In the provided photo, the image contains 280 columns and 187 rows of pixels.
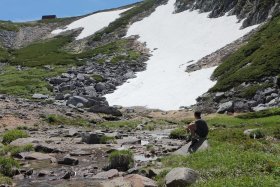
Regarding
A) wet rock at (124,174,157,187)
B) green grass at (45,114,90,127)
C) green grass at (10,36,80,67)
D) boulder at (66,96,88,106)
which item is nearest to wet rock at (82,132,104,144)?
wet rock at (124,174,157,187)

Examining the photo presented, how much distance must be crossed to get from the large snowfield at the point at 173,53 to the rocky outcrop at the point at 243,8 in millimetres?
1663

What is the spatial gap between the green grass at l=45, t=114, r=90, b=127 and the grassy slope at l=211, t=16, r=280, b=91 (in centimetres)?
2007

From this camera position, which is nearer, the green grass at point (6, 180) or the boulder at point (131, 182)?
the boulder at point (131, 182)

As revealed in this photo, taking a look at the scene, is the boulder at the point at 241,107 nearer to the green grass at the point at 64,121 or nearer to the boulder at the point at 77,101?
the green grass at the point at 64,121

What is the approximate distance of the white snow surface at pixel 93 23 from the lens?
13762 centimetres

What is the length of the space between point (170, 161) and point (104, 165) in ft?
11.6

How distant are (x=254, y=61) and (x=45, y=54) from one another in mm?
70971

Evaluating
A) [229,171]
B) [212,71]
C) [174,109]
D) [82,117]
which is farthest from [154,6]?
[229,171]

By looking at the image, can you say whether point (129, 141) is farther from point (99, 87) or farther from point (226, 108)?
point (99, 87)

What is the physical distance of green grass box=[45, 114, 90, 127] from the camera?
44200 mm

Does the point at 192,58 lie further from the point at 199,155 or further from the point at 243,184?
the point at 243,184

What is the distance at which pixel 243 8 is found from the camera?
3605 inches

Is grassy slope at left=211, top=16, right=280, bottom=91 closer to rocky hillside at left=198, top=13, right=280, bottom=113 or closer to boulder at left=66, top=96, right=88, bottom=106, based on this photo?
rocky hillside at left=198, top=13, right=280, bottom=113

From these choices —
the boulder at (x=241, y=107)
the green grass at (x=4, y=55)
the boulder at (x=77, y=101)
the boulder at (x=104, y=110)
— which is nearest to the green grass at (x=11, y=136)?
the boulder at (x=104, y=110)
